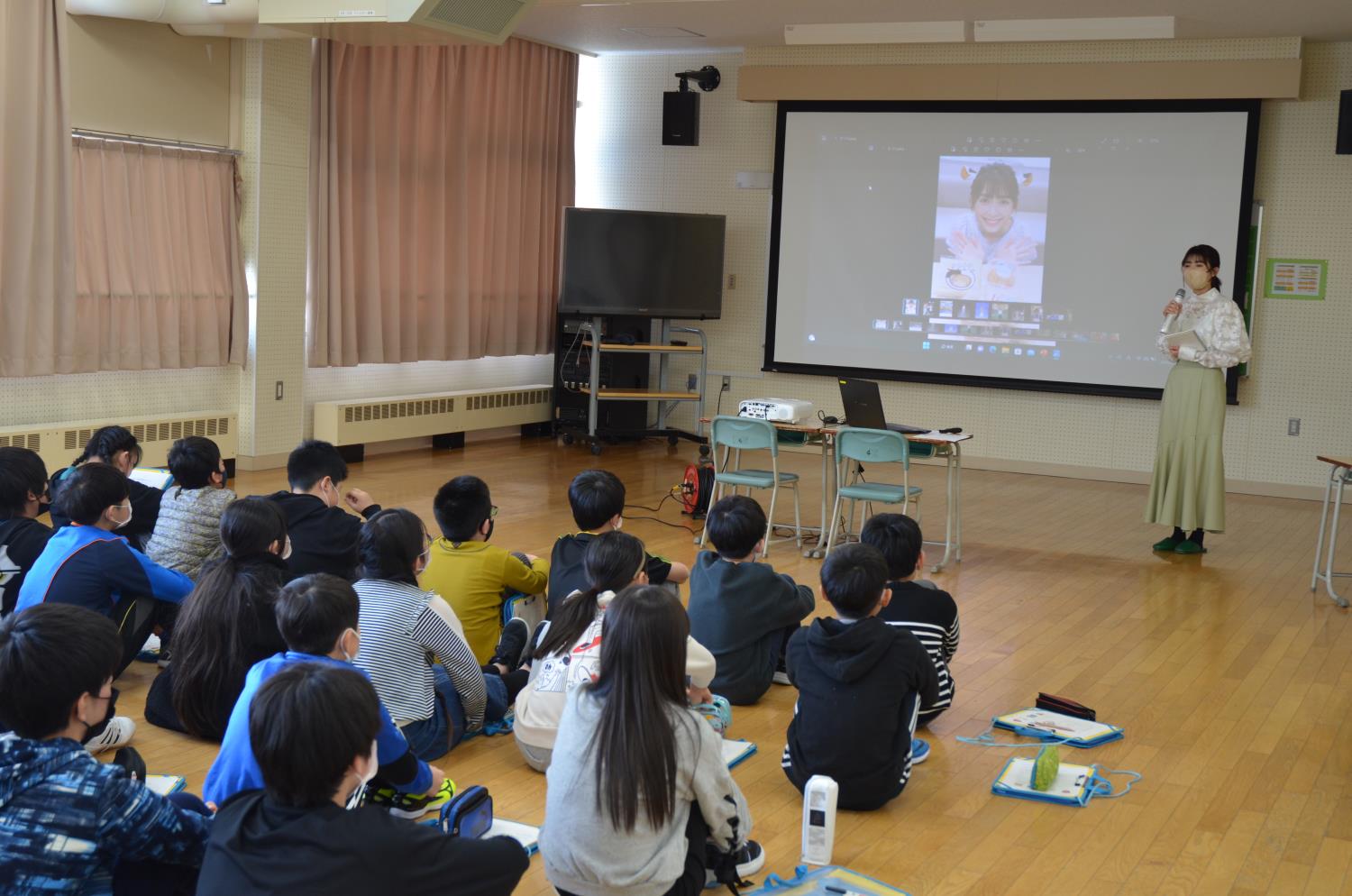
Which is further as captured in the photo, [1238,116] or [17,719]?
[1238,116]

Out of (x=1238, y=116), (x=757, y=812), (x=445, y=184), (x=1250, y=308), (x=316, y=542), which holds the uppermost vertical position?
(x=1238, y=116)

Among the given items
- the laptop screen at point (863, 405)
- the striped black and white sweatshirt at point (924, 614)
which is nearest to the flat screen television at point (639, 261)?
the laptop screen at point (863, 405)

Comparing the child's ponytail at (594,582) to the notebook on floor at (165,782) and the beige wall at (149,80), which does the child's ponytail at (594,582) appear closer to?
the notebook on floor at (165,782)

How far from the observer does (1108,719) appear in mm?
4434

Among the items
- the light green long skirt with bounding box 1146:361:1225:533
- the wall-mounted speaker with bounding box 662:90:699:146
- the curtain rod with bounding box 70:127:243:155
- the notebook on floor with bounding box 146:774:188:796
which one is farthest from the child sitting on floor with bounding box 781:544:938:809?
the wall-mounted speaker with bounding box 662:90:699:146

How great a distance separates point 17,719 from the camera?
207 centimetres

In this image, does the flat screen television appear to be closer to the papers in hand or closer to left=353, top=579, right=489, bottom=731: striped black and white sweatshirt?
the papers in hand

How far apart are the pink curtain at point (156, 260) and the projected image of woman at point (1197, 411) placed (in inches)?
222

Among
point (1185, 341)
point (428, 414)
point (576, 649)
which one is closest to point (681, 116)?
point (428, 414)

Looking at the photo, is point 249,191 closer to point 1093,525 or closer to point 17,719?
point 1093,525

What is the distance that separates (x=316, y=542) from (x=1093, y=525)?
5352mm

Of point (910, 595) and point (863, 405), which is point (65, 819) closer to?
point (910, 595)

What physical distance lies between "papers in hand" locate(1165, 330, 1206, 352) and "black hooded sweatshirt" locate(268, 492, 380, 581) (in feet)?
15.8

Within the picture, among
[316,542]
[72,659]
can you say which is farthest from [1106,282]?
[72,659]
